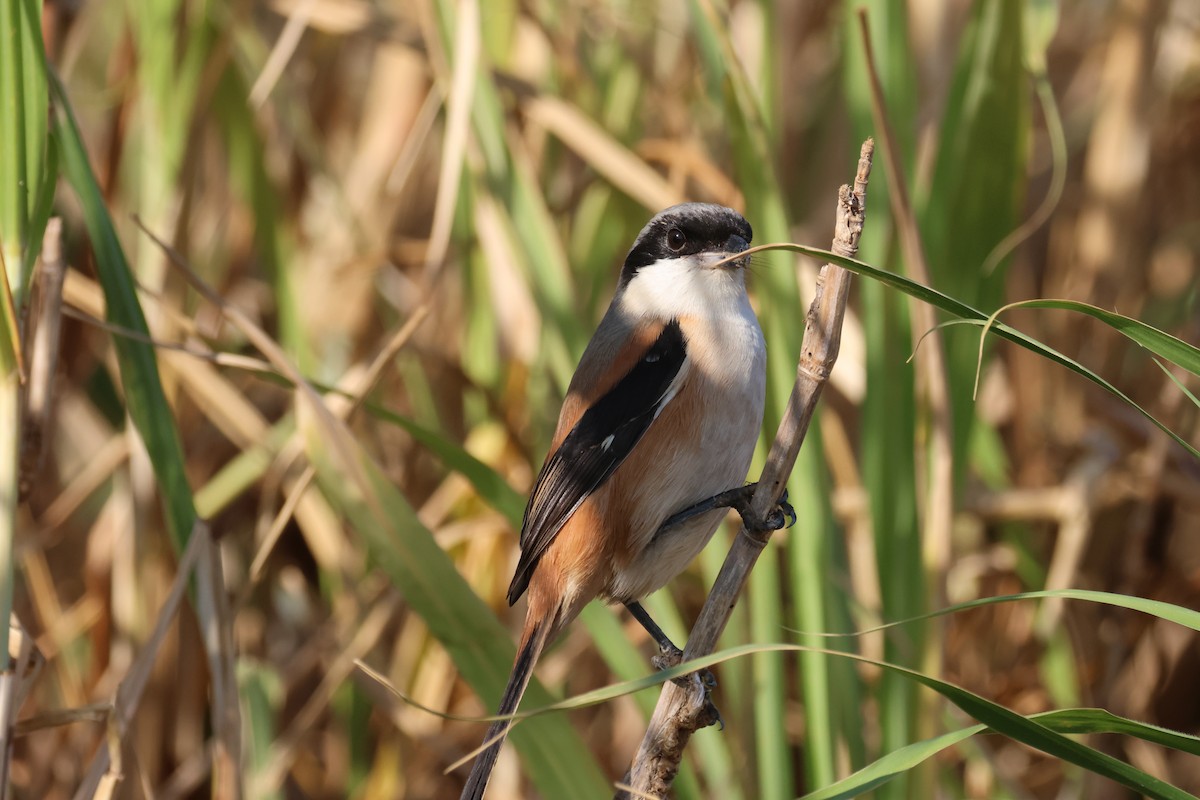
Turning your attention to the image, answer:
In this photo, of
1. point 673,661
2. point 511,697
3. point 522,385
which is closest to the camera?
point 511,697

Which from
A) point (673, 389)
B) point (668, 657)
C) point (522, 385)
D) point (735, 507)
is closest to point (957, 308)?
point (735, 507)

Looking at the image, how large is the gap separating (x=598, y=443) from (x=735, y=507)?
27cm

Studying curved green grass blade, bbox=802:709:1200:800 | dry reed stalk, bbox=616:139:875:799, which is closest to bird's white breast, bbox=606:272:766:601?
dry reed stalk, bbox=616:139:875:799

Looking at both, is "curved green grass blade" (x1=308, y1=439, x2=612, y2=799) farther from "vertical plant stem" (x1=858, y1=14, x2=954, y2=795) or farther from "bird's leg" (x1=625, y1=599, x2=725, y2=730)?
"vertical plant stem" (x1=858, y1=14, x2=954, y2=795)

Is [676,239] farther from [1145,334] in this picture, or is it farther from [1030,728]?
[1030,728]

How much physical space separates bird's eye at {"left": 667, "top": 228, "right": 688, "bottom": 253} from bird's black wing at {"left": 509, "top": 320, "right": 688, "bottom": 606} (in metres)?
0.19

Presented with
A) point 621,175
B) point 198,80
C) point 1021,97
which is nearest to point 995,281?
point 1021,97

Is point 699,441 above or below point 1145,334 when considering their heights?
below

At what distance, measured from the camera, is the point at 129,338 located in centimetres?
162

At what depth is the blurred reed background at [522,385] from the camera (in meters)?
1.73

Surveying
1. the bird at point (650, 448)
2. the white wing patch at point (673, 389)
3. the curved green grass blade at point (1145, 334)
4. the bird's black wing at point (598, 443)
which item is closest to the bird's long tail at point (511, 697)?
the bird at point (650, 448)

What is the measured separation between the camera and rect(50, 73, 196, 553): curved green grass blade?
1.58 metres

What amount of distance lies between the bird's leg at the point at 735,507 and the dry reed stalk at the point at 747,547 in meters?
0.04

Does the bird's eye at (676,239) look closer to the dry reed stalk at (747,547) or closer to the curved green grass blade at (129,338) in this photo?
the dry reed stalk at (747,547)
